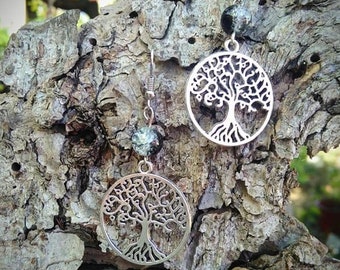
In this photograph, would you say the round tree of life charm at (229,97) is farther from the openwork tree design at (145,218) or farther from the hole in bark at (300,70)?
the openwork tree design at (145,218)

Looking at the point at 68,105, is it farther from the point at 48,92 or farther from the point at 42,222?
the point at 42,222

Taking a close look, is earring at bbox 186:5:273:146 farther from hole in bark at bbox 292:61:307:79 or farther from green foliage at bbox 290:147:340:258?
green foliage at bbox 290:147:340:258

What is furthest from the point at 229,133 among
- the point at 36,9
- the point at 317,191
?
the point at 317,191

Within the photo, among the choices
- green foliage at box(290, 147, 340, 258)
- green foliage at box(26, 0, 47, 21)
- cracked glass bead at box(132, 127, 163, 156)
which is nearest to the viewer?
cracked glass bead at box(132, 127, 163, 156)

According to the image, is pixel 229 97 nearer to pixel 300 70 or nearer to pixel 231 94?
pixel 231 94

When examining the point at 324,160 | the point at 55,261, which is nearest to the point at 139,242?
the point at 55,261

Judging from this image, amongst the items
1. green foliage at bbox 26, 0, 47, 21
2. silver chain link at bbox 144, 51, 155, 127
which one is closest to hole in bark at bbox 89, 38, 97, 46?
silver chain link at bbox 144, 51, 155, 127
